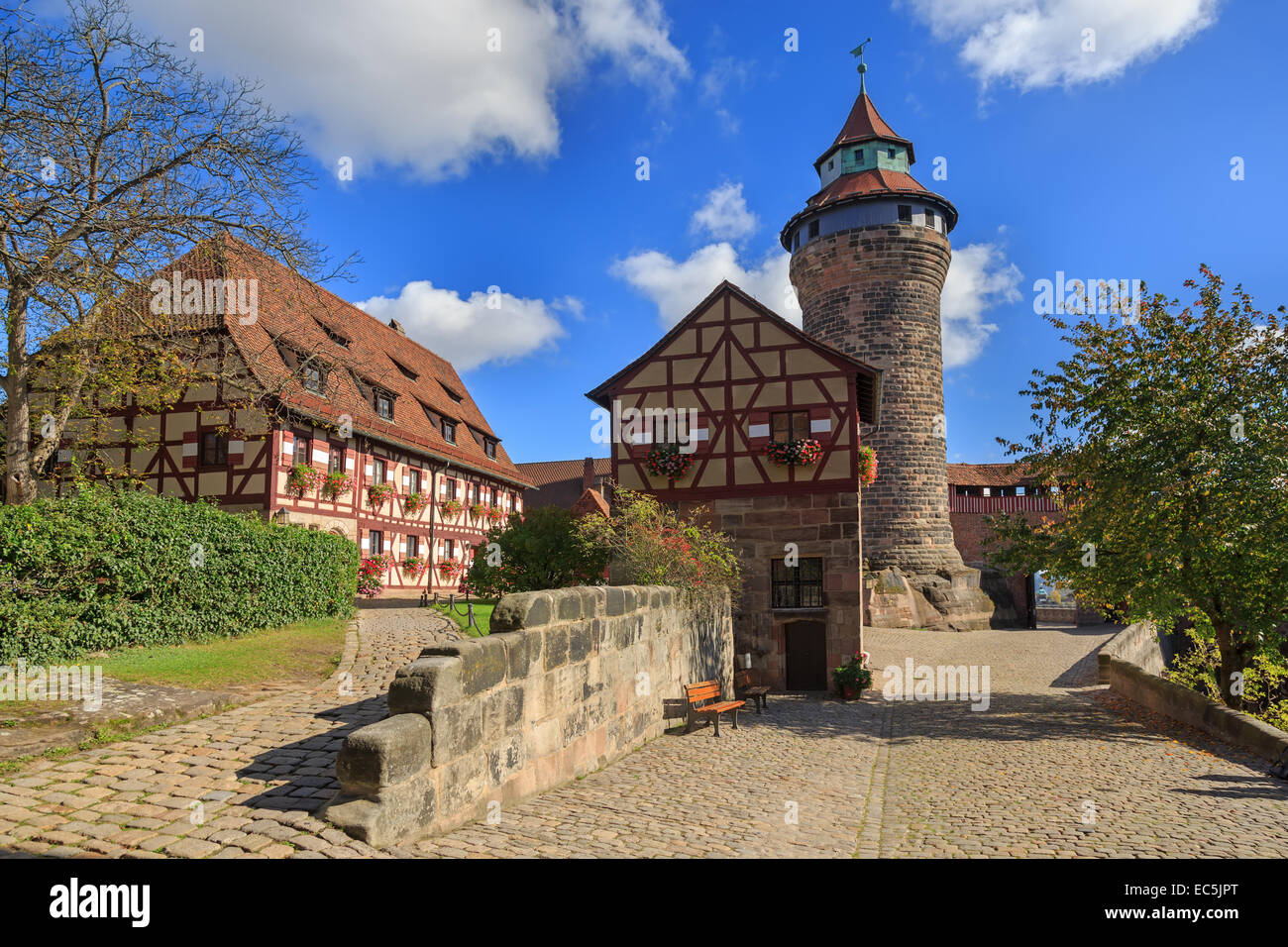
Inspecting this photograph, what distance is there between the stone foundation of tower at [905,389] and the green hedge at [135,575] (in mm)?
19103

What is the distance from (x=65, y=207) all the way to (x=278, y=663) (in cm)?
594

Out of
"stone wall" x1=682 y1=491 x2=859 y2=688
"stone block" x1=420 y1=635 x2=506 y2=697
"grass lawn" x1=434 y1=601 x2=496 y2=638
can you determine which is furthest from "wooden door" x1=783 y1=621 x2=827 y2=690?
"stone block" x1=420 y1=635 x2=506 y2=697

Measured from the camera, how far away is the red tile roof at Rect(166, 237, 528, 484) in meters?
15.0

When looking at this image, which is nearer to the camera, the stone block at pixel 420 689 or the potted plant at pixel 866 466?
the stone block at pixel 420 689

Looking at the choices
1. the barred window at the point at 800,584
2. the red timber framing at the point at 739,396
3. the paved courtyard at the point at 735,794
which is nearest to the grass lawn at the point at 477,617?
the paved courtyard at the point at 735,794

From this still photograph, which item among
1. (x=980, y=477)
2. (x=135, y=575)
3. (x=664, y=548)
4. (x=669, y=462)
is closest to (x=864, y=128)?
(x=980, y=477)

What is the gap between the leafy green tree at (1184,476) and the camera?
10844 millimetres

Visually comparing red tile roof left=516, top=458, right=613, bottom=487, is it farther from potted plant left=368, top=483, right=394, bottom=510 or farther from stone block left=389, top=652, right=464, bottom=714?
stone block left=389, top=652, right=464, bottom=714

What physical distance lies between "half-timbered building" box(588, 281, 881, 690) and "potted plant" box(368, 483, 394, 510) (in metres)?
8.21

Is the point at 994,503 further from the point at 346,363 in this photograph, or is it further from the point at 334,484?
the point at 346,363

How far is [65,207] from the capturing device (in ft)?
29.7

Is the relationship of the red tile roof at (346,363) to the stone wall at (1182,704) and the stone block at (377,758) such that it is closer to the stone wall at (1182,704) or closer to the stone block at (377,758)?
the stone block at (377,758)

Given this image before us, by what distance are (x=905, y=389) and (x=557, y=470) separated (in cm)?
2762

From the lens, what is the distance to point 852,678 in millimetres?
14414
